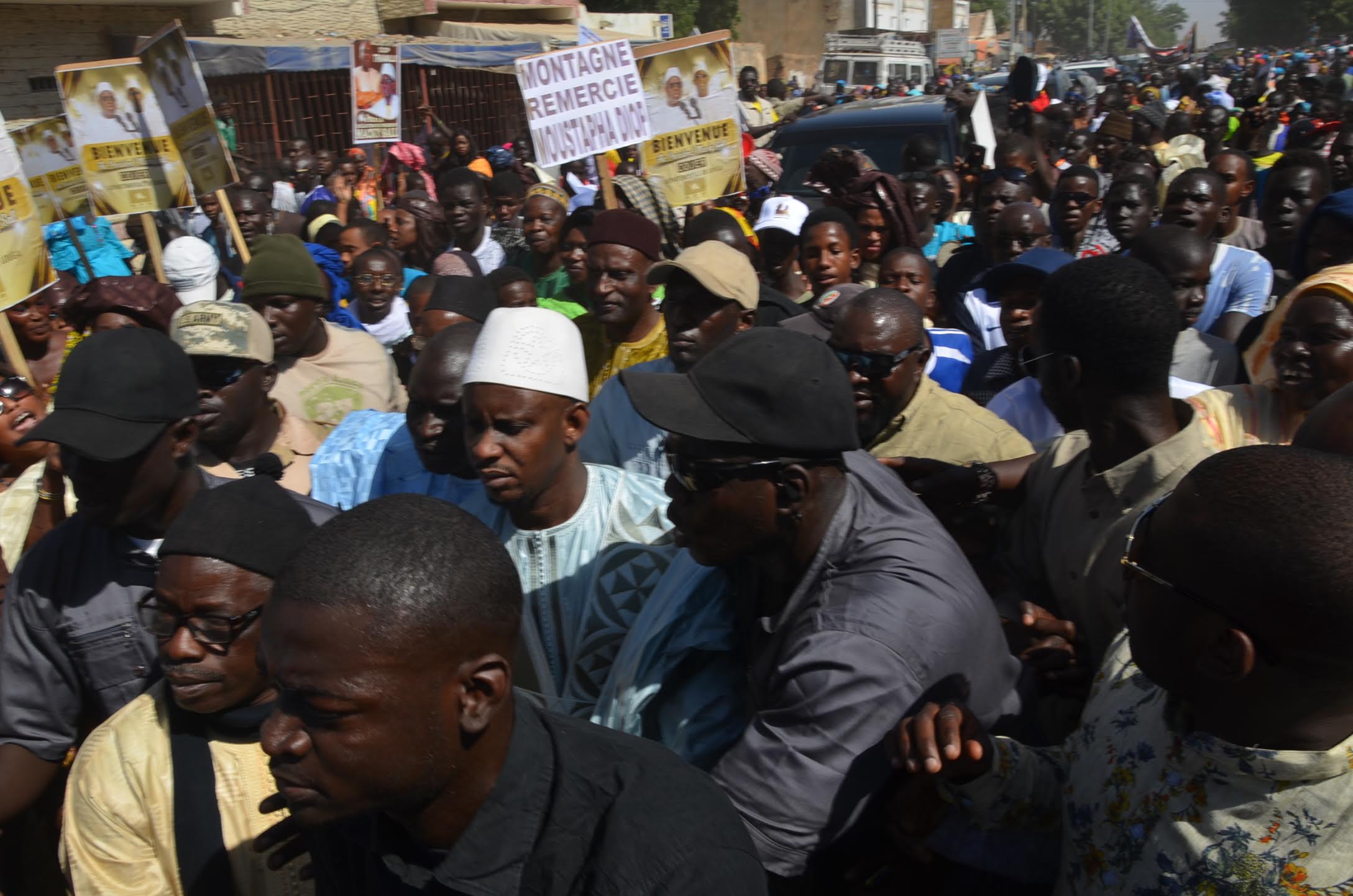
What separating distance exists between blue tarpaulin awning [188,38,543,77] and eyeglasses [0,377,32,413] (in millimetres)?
12124

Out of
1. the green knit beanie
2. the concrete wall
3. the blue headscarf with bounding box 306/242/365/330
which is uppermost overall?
the concrete wall

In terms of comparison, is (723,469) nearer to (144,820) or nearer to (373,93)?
(144,820)

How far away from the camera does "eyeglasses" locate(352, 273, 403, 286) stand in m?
5.81

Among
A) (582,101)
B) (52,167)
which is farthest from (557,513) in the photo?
(52,167)

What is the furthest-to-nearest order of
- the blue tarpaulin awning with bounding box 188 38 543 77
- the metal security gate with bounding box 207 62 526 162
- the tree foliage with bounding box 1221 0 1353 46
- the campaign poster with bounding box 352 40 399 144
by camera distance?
the tree foliage with bounding box 1221 0 1353 46, the metal security gate with bounding box 207 62 526 162, the blue tarpaulin awning with bounding box 188 38 543 77, the campaign poster with bounding box 352 40 399 144

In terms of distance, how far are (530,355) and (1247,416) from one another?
Answer: 191 cm

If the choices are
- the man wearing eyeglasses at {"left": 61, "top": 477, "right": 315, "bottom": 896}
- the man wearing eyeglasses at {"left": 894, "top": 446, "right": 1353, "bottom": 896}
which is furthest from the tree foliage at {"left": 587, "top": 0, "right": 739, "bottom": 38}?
the man wearing eyeglasses at {"left": 894, "top": 446, "right": 1353, "bottom": 896}

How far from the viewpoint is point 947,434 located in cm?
326

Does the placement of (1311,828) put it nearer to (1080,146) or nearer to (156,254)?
(156,254)

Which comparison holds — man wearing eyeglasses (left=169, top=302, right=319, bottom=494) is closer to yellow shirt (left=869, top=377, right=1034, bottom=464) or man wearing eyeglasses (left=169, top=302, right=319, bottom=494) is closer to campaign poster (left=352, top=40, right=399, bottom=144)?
Answer: yellow shirt (left=869, top=377, right=1034, bottom=464)

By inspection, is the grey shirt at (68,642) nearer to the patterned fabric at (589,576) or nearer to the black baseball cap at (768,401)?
the patterned fabric at (589,576)

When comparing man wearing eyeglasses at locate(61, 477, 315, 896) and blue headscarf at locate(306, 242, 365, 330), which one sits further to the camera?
blue headscarf at locate(306, 242, 365, 330)

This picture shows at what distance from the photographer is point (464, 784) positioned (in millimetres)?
1521

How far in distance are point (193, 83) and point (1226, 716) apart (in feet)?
21.7
